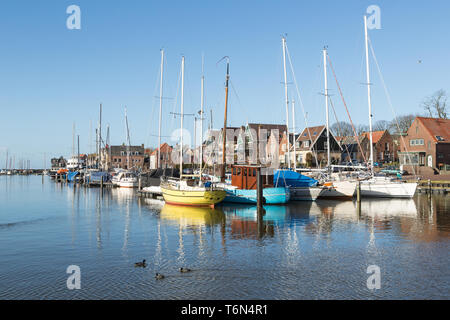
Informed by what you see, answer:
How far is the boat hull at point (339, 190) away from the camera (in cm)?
4541

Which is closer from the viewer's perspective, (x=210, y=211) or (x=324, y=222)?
(x=324, y=222)

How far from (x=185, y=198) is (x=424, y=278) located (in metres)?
25.8

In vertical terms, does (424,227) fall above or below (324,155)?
below

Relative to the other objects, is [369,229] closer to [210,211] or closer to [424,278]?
[424,278]

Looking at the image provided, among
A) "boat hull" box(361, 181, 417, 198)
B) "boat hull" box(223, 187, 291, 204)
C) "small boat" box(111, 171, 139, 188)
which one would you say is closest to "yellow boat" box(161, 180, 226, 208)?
"boat hull" box(223, 187, 291, 204)

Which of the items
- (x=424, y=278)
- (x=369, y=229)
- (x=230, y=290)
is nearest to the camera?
(x=230, y=290)

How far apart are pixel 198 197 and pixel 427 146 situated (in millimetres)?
52480

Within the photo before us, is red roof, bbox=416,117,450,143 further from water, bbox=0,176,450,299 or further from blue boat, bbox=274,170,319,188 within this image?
water, bbox=0,176,450,299

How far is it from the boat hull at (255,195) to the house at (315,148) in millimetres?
42805

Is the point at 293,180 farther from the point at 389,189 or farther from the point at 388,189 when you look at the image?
the point at 389,189

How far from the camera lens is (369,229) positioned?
26.9m
